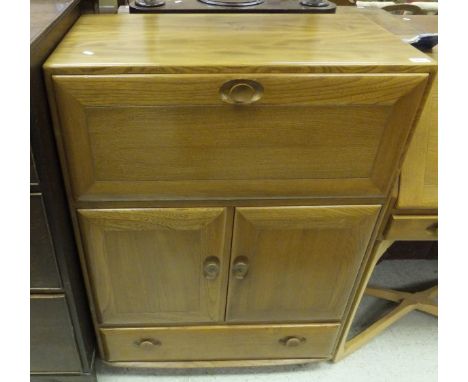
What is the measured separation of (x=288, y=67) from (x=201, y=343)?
69 centimetres

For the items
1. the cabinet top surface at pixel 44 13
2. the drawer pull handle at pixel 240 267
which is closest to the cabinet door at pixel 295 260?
the drawer pull handle at pixel 240 267

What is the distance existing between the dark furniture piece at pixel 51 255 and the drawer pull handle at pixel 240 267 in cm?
32

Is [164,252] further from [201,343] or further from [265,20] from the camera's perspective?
[265,20]

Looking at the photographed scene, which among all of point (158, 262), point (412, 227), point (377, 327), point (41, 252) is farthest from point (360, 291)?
point (41, 252)

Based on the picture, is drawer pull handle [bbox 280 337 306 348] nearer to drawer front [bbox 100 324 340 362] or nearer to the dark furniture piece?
drawer front [bbox 100 324 340 362]

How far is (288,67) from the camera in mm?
599

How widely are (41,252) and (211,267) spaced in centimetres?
32

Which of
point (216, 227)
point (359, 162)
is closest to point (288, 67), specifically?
point (359, 162)

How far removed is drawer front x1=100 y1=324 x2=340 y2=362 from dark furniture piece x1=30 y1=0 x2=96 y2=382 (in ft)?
0.27

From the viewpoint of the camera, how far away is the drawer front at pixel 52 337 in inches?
31.2

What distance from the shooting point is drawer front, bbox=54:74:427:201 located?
1.99 feet

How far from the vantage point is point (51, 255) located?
0.72m

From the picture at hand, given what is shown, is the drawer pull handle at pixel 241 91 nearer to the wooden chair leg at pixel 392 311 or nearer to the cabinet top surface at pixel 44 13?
the cabinet top surface at pixel 44 13

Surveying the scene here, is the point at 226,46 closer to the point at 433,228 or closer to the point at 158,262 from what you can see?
the point at 158,262
